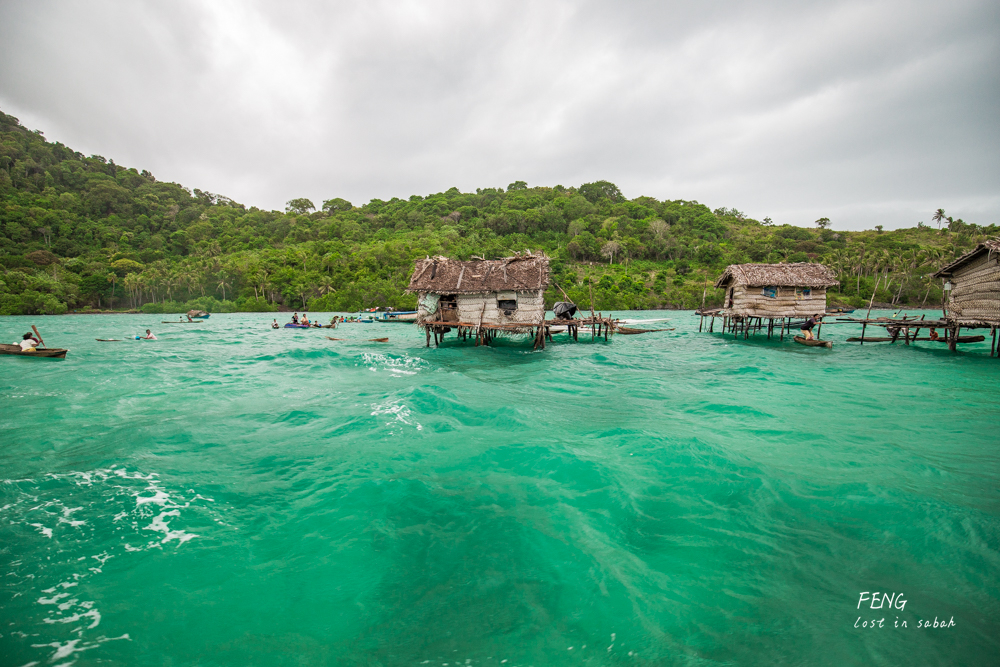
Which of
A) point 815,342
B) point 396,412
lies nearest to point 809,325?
point 815,342

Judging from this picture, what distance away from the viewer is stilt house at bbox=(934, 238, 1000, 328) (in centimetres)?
1872

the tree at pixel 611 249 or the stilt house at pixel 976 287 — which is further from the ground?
the tree at pixel 611 249

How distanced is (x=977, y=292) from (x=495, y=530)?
93.1ft

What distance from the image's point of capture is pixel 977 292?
66.1 ft

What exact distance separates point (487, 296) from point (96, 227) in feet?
366

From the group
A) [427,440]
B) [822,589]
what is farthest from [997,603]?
[427,440]

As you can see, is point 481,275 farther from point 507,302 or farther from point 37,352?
point 37,352

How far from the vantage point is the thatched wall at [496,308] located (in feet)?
77.9

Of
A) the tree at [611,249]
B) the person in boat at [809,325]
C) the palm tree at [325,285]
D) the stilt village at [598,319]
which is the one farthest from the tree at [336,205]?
the person in boat at [809,325]

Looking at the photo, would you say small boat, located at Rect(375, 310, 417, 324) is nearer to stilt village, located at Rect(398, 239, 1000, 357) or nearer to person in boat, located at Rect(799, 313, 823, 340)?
stilt village, located at Rect(398, 239, 1000, 357)

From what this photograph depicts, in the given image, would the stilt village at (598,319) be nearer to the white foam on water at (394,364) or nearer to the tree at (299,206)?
the white foam on water at (394,364)

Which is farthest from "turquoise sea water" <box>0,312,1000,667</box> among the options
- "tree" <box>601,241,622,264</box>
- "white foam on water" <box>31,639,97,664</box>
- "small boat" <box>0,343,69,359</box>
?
"tree" <box>601,241,622,264</box>

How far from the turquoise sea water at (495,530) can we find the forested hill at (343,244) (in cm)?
4419

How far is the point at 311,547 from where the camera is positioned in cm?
529
